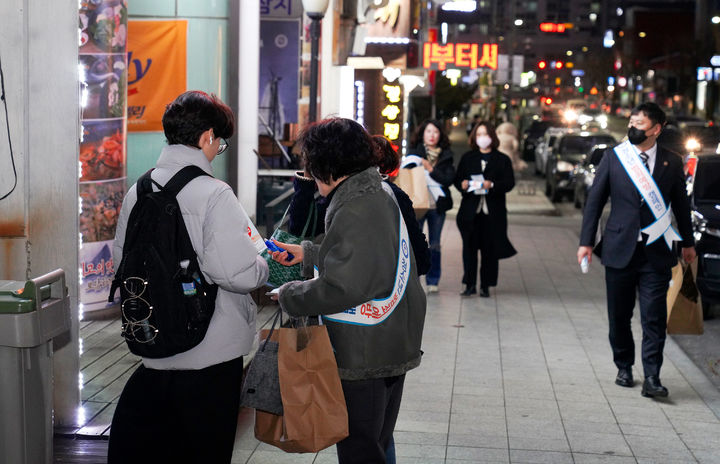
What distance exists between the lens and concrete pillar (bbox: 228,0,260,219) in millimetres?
8695

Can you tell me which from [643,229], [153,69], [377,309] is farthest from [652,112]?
[153,69]

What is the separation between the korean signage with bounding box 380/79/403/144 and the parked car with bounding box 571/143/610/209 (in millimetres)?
6140

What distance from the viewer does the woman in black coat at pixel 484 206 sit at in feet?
36.7

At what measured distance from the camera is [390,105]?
55.1ft

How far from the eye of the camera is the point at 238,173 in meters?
8.78

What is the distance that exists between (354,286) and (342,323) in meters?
0.20

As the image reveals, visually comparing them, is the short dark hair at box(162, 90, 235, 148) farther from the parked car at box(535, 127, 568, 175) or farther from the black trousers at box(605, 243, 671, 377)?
the parked car at box(535, 127, 568, 175)

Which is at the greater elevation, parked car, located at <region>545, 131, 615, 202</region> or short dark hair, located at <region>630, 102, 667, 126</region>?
short dark hair, located at <region>630, 102, 667, 126</region>

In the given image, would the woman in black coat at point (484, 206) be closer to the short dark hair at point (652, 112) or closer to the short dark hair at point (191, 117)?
the short dark hair at point (652, 112)

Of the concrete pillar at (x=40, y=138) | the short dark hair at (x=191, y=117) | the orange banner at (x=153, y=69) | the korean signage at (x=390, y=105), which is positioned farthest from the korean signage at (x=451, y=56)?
the short dark hair at (x=191, y=117)

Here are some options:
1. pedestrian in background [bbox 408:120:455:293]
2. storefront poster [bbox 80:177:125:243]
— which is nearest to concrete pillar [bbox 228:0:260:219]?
storefront poster [bbox 80:177:125:243]

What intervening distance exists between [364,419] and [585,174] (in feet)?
63.9

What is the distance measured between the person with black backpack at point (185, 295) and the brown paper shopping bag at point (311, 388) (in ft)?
1.04

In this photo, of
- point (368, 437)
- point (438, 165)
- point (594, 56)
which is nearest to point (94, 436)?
point (368, 437)
